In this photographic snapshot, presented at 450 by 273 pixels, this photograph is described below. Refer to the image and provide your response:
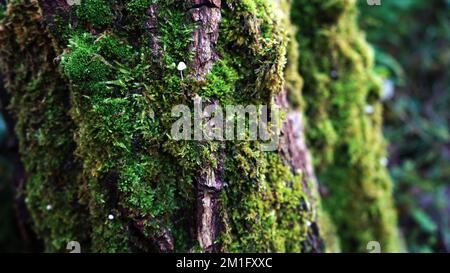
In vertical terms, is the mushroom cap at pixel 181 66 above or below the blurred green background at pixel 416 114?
below

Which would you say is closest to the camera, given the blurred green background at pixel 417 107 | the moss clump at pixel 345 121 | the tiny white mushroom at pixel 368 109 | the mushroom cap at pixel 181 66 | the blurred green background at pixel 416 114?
the mushroom cap at pixel 181 66

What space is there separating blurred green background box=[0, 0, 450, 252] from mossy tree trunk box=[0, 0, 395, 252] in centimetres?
155

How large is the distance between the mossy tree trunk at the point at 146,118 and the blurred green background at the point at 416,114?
155 cm

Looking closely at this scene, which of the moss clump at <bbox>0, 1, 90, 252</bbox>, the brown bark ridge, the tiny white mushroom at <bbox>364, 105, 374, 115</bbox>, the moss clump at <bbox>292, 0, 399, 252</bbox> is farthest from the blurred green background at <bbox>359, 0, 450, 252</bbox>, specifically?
the moss clump at <bbox>0, 1, 90, 252</bbox>

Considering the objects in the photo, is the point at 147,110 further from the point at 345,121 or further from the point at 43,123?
the point at 345,121

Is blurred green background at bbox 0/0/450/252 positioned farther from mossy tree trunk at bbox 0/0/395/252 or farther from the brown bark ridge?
the brown bark ridge

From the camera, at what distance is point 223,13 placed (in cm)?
192

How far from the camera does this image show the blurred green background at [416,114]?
13.1 ft

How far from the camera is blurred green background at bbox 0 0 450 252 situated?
398 cm

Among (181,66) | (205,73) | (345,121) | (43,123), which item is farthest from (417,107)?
(43,123)

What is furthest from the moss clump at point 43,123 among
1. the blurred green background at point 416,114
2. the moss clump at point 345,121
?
the moss clump at point 345,121

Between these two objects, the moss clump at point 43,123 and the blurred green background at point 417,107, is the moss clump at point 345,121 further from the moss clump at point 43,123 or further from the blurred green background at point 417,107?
the moss clump at point 43,123
